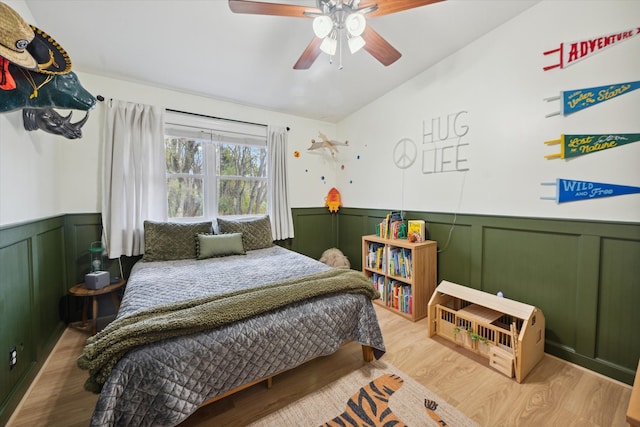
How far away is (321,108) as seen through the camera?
3.44 meters

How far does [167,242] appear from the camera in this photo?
2.50m

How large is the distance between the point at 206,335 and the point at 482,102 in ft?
8.99

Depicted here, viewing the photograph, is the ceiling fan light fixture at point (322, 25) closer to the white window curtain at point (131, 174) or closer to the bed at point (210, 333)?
the bed at point (210, 333)

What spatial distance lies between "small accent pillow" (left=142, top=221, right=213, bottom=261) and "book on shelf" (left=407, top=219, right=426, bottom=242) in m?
2.25

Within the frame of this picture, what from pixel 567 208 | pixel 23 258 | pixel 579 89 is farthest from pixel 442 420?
pixel 23 258

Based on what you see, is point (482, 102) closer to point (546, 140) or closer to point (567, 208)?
point (546, 140)

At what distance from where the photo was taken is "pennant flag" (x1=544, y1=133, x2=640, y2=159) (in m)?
1.57

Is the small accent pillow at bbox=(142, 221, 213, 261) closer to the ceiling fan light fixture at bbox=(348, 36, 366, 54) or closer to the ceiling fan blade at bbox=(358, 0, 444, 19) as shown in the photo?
the ceiling fan light fixture at bbox=(348, 36, 366, 54)

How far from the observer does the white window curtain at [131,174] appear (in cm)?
249

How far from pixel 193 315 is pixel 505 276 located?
7.82ft

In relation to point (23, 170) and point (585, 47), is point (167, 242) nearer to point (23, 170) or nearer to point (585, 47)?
point (23, 170)

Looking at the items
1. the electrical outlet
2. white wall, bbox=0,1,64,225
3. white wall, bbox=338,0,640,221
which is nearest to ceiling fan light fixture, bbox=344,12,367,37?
white wall, bbox=338,0,640,221

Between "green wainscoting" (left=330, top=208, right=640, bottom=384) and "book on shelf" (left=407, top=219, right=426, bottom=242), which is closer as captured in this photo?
"green wainscoting" (left=330, top=208, right=640, bottom=384)

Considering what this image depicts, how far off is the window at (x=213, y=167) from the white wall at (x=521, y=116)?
1814mm
